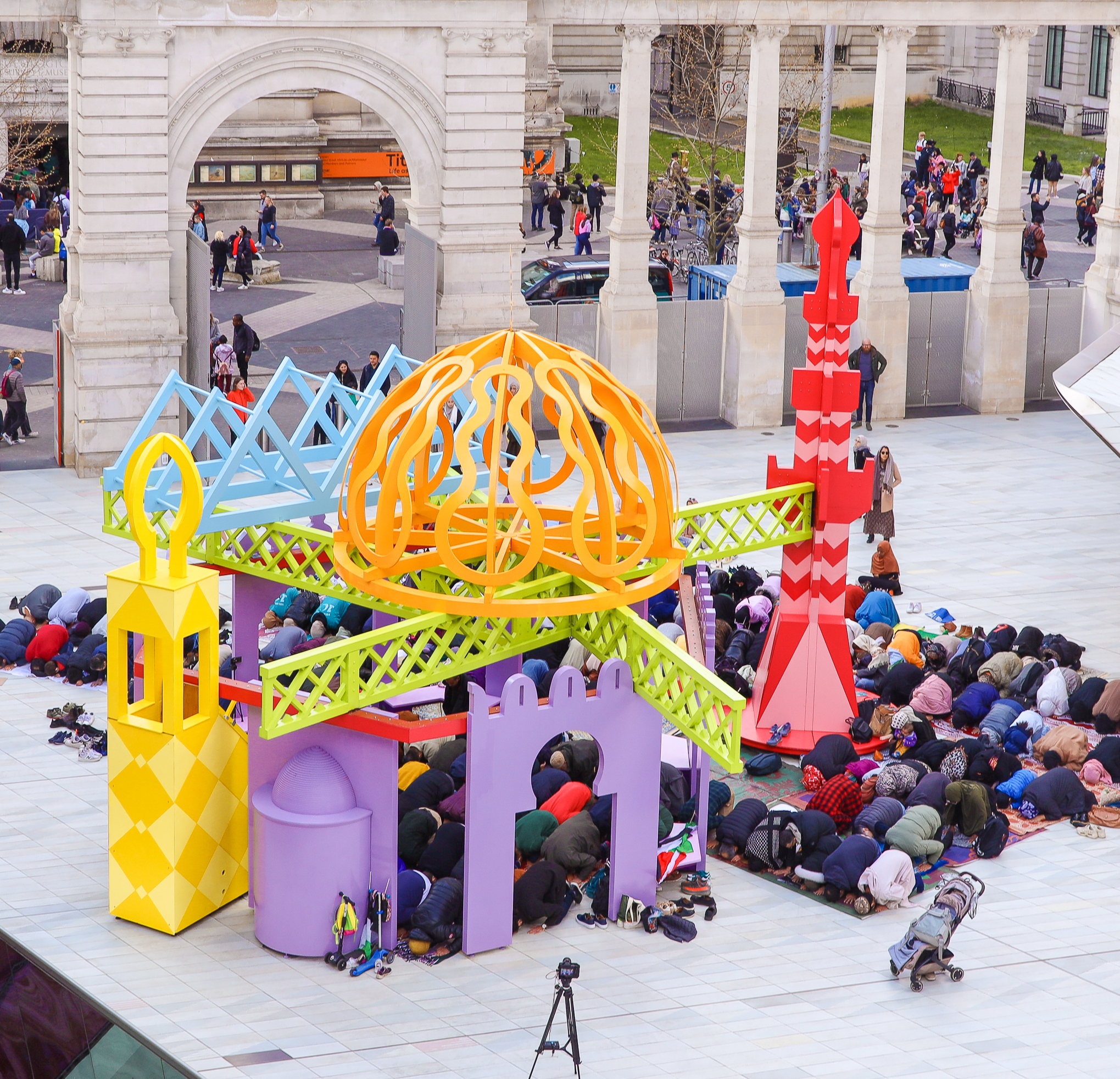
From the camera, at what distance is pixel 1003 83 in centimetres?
3762

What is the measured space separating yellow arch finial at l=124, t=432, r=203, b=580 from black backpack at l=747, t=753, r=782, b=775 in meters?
7.79

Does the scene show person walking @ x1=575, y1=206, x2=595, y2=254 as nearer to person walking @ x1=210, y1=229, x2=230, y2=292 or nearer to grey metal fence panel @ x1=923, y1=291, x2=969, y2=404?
person walking @ x1=210, y1=229, x2=230, y2=292

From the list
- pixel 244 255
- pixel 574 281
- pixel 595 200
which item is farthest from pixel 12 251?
pixel 595 200

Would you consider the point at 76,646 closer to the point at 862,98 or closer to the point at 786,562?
the point at 786,562

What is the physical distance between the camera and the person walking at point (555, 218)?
54.1 m

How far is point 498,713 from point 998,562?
47.4ft

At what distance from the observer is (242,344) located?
37.4m

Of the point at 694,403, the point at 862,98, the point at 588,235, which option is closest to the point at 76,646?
the point at 694,403

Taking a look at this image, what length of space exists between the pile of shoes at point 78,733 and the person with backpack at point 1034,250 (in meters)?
32.2

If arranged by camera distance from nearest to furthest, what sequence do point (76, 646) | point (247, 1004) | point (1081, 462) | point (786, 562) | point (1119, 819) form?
1. point (247, 1004)
2. point (1119, 819)
3. point (786, 562)
4. point (76, 646)
5. point (1081, 462)

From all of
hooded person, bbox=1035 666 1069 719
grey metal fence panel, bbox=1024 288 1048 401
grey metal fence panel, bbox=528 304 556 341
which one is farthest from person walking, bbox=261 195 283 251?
hooded person, bbox=1035 666 1069 719

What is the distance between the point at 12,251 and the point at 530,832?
3124cm

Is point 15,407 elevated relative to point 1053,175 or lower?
lower

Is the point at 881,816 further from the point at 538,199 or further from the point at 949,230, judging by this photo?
the point at 538,199
